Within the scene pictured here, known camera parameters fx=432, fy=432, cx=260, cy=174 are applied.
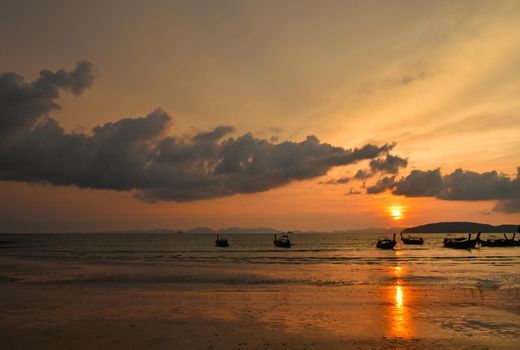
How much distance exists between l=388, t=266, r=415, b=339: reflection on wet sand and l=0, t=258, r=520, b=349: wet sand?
0.19ft

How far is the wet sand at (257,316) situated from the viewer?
17.1m

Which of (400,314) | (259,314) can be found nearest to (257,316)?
(259,314)

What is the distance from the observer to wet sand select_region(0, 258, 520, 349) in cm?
1711

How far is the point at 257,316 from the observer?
2209 centimetres

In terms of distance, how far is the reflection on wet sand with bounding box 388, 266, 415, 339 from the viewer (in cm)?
1862

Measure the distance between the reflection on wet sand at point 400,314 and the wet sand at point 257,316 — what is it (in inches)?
2.3

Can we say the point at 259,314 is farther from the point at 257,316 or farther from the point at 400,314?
the point at 400,314

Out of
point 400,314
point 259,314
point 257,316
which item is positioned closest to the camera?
point 257,316

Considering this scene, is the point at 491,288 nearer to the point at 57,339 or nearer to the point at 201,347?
the point at 201,347

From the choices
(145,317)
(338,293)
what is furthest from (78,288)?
(338,293)

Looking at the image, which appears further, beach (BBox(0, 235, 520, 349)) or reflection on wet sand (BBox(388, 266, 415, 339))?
reflection on wet sand (BBox(388, 266, 415, 339))

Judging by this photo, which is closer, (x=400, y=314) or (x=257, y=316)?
(x=257, y=316)

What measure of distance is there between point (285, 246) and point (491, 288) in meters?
93.4

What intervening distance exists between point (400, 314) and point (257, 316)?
24.9ft
